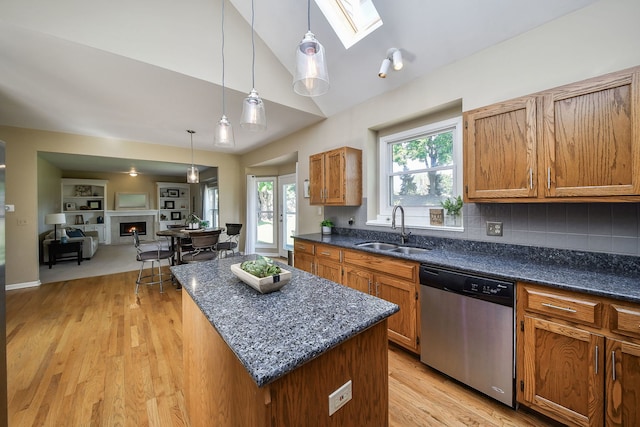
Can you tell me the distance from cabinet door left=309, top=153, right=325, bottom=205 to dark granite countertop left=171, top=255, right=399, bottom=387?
6.64 ft

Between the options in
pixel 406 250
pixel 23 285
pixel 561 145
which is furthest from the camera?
pixel 23 285

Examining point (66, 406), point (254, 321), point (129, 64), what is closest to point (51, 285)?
point (66, 406)

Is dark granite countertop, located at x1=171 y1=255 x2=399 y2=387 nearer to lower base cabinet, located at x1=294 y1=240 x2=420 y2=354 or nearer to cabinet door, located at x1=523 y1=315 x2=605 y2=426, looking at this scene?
lower base cabinet, located at x1=294 y1=240 x2=420 y2=354

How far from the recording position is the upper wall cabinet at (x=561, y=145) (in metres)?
1.36

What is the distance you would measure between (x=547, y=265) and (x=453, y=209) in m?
0.84

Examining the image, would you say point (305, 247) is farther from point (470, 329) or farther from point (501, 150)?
point (501, 150)

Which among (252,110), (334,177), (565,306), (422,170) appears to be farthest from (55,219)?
(565,306)

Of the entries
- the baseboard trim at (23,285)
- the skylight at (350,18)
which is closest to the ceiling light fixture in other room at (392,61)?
the skylight at (350,18)

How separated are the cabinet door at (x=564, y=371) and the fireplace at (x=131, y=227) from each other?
1062 centimetres

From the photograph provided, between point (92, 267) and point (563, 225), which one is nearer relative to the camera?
point (563, 225)

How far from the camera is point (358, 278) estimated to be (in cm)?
246

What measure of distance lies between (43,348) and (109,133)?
11.8 ft

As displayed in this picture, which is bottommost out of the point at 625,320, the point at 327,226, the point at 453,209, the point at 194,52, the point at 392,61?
the point at 625,320

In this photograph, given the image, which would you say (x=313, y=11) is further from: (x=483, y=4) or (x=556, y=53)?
(x=556, y=53)
